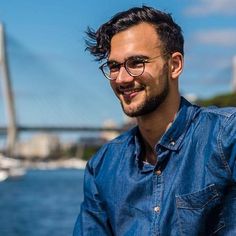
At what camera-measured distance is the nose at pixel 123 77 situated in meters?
1.54

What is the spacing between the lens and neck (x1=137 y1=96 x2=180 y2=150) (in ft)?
5.08

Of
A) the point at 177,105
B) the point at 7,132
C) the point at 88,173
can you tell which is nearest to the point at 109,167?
the point at 88,173

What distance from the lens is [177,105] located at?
1578 mm

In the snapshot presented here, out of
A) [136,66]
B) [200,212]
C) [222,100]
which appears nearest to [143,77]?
[136,66]

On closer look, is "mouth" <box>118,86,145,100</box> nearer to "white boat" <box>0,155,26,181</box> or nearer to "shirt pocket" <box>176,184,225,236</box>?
"shirt pocket" <box>176,184,225,236</box>

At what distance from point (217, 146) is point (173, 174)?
0.09 m

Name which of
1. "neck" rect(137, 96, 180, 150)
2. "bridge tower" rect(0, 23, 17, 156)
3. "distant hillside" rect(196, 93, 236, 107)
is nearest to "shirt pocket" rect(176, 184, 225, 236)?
"neck" rect(137, 96, 180, 150)

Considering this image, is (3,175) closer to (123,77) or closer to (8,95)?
(8,95)

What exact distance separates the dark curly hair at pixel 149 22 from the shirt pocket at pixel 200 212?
251 millimetres

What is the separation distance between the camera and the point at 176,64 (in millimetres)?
1566

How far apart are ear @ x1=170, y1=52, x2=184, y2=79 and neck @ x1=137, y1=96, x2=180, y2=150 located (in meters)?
0.04

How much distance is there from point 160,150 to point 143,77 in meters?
0.12

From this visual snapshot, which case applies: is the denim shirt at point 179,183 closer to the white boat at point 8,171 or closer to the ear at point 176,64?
the ear at point 176,64

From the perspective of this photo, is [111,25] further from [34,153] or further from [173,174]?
[34,153]
